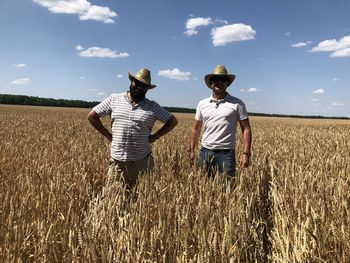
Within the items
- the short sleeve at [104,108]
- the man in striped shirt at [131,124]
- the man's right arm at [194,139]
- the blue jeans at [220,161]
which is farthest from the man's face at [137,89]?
the blue jeans at [220,161]

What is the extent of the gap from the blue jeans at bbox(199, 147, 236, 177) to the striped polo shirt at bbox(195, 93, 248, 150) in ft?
0.21

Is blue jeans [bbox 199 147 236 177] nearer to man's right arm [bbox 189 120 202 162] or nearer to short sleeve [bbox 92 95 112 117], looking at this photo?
man's right arm [bbox 189 120 202 162]

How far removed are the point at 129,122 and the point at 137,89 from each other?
1.24 ft

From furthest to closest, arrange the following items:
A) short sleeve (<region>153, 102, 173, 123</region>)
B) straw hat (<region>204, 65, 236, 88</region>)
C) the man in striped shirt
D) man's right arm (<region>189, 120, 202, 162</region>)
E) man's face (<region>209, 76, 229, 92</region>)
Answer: man's right arm (<region>189, 120, 202, 162</region>) → man's face (<region>209, 76, 229, 92</region>) → straw hat (<region>204, 65, 236, 88</region>) → short sleeve (<region>153, 102, 173, 123</region>) → the man in striped shirt

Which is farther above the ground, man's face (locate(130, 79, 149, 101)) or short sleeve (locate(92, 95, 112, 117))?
man's face (locate(130, 79, 149, 101))

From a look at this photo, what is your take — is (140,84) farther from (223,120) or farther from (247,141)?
(247,141)

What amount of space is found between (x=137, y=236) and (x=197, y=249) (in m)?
0.42

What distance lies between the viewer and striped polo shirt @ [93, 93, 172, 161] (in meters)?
4.07

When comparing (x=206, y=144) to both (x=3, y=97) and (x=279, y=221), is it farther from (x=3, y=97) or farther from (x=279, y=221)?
(x=3, y=97)

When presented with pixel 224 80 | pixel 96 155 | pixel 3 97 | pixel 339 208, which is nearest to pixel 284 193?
pixel 339 208

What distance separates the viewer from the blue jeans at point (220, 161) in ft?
14.5

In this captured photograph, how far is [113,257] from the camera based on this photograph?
7.54 ft

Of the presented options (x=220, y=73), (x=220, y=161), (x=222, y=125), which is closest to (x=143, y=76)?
(x=220, y=73)

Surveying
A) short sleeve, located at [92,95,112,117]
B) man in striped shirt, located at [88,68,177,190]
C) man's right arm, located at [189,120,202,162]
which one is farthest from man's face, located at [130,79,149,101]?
man's right arm, located at [189,120,202,162]
